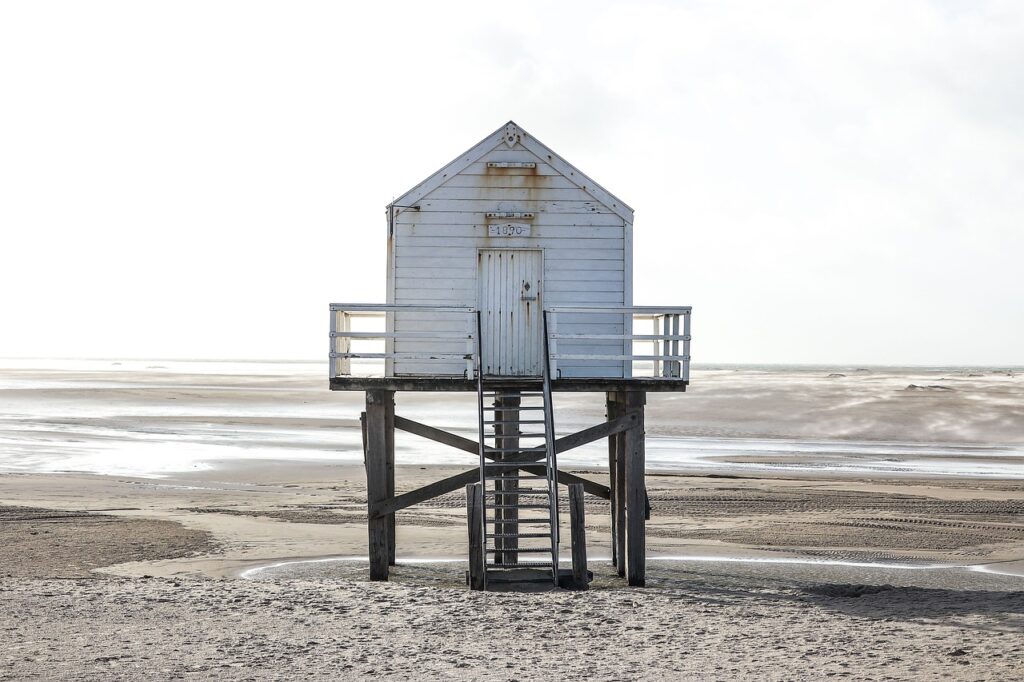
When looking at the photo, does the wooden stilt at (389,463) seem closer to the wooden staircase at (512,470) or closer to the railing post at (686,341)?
the wooden staircase at (512,470)

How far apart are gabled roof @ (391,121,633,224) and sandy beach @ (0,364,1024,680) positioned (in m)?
5.27

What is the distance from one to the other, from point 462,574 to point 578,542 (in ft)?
6.20

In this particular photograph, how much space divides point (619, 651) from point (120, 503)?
42.4 feet

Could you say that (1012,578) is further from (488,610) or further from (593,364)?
(488,610)

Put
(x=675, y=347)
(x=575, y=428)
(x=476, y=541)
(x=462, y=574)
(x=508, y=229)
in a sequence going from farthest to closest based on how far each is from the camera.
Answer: (x=575, y=428)
(x=508, y=229)
(x=675, y=347)
(x=462, y=574)
(x=476, y=541)

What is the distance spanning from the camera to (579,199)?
15.5m

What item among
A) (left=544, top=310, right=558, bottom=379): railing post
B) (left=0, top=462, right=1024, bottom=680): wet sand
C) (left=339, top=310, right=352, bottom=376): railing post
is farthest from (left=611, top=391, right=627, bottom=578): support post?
(left=339, top=310, right=352, bottom=376): railing post

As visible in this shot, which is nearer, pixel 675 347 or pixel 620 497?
pixel 675 347

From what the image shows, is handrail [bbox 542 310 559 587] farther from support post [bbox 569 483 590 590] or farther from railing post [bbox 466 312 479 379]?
railing post [bbox 466 312 479 379]

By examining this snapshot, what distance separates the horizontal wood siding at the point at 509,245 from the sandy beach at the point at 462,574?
3.37 m

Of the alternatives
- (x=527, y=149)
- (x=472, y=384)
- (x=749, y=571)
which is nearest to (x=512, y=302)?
(x=472, y=384)

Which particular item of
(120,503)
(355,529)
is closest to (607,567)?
(355,529)

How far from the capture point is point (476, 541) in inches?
547

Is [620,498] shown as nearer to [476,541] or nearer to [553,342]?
[553,342]
